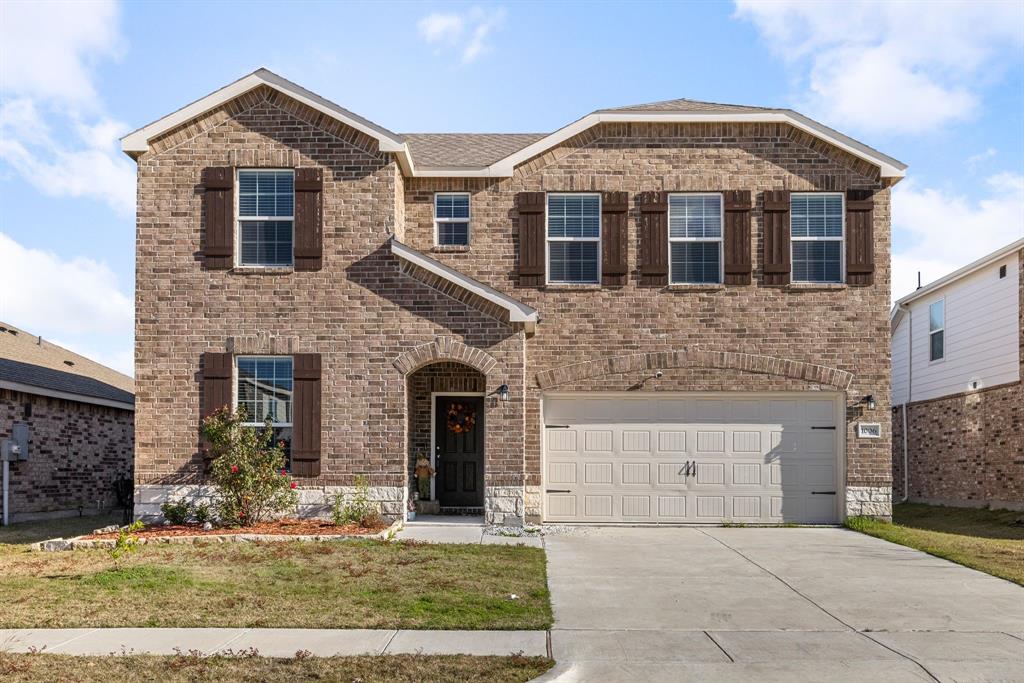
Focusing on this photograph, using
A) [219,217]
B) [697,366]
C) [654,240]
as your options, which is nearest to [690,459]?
[697,366]

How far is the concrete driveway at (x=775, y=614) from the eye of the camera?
24.6ft

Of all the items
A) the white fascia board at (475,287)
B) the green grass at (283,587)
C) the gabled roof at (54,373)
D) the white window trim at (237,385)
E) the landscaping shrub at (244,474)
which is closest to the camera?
the green grass at (283,587)

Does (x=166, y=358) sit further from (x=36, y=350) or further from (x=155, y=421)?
(x=36, y=350)

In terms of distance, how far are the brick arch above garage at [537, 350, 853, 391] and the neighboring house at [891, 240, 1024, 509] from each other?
14.6 feet

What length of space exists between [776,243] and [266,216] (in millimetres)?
8884

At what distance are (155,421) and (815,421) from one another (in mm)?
11280

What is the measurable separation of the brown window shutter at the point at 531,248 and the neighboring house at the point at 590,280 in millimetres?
40

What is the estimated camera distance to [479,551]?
1284 cm

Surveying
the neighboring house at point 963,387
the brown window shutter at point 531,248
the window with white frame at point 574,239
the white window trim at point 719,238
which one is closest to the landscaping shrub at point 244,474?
the brown window shutter at point 531,248

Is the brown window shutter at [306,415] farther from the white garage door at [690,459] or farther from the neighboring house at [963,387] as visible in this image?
the neighboring house at [963,387]

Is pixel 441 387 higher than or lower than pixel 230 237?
lower

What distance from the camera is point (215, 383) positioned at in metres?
15.5

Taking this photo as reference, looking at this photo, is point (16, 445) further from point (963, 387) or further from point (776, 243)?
point (963, 387)

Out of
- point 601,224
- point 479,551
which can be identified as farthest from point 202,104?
point 479,551
